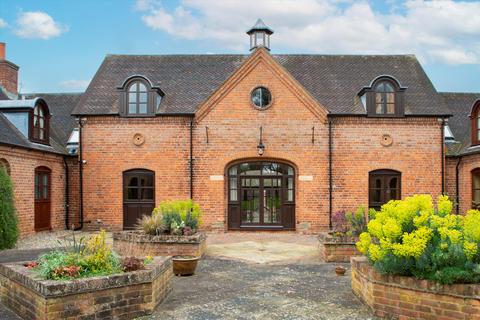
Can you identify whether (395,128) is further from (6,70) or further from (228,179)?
(6,70)

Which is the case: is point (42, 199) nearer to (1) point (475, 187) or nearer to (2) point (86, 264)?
(2) point (86, 264)

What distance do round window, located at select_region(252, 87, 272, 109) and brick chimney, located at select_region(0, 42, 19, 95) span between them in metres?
11.5

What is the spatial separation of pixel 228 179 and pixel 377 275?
1280 centimetres

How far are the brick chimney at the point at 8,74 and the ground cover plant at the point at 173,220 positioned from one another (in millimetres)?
12987

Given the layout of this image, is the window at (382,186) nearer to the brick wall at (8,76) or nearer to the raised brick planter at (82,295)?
the raised brick planter at (82,295)

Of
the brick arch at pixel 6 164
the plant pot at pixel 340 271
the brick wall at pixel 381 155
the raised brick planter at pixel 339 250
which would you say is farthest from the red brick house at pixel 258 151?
the plant pot at pixel 340 271

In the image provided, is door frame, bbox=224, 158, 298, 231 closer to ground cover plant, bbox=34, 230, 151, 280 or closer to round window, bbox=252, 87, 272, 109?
round window, bbox=252, 87, 272, 109

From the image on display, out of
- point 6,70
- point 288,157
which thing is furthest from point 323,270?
point 6,70

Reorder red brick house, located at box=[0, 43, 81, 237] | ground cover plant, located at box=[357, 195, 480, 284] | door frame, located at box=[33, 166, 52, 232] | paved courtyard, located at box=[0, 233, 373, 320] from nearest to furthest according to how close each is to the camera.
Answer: ground cover plant, located at box=[357, 195, 480, 284]
paved courtyard, located at box=[0, 233, 373, 320]
red brick house, located at box=[0, 43, 81, 237]
door frame, located at box=[33, 166, 52, 232]

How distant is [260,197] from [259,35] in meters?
7.12

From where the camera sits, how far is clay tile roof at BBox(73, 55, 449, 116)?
1986 centimetres

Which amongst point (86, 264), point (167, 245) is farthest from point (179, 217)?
point (86, 264)

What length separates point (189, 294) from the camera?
8531 millimetres

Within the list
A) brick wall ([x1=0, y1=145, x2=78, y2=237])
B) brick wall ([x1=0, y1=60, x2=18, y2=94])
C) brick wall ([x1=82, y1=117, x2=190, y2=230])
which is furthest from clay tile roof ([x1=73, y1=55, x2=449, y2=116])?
brick wall ([x1=0, y1=60, x2=18, y2=94])
